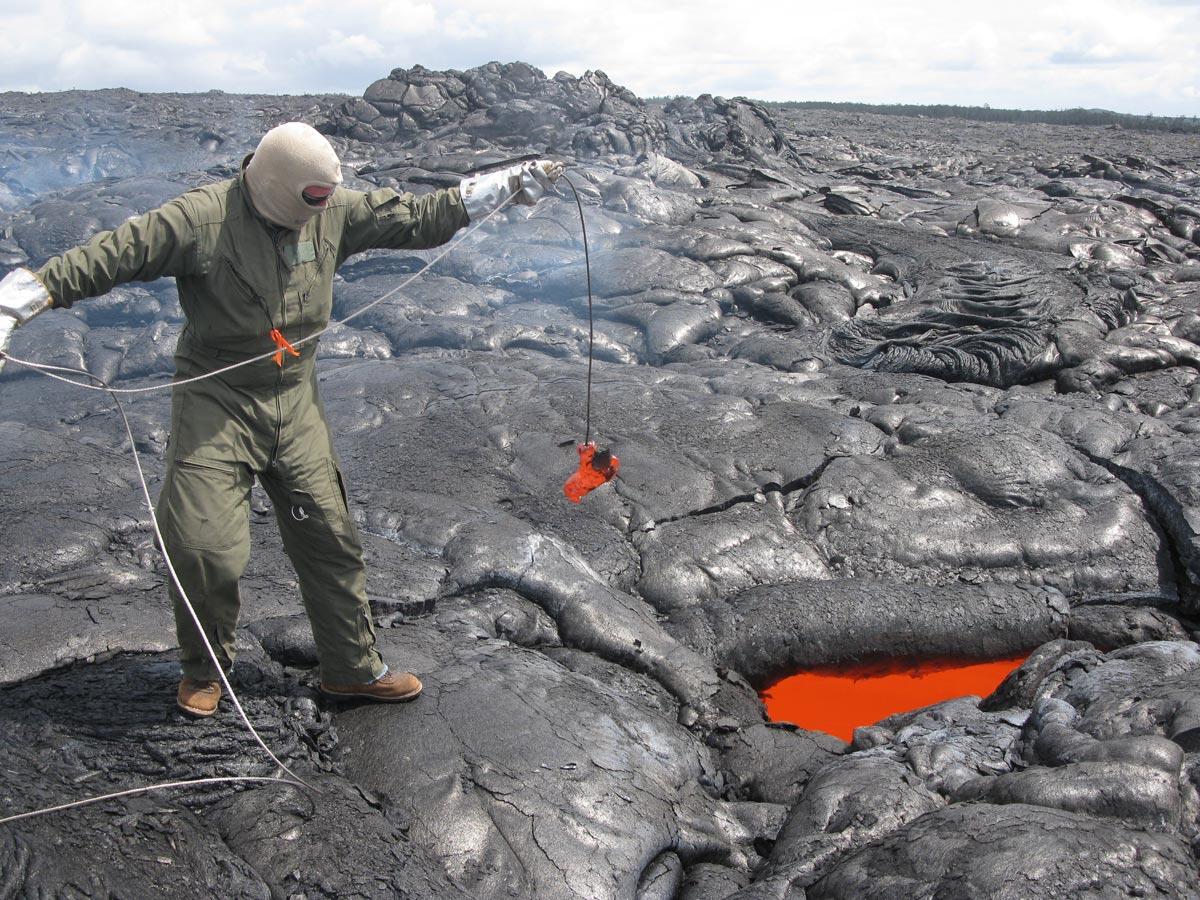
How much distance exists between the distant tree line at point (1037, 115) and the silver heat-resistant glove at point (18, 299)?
32.6 m

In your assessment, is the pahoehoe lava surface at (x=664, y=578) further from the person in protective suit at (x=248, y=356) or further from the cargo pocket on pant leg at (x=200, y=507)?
the cargo pocket on pant leg at (x=200, y=507)

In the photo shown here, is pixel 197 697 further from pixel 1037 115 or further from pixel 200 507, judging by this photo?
pixel 1037 115

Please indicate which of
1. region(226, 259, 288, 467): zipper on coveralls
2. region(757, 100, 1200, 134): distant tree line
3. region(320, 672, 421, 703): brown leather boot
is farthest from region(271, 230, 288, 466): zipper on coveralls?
region(757, 100, 1200, 134): distant tree line

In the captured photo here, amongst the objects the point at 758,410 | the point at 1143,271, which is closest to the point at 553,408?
the point at 758,410

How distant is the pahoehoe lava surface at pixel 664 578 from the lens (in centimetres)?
273

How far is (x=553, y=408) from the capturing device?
20.0 ft

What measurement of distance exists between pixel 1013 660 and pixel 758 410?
2.18 m

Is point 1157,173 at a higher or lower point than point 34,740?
higher

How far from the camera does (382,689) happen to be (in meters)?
3.30

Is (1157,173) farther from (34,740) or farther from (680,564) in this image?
(34,740)

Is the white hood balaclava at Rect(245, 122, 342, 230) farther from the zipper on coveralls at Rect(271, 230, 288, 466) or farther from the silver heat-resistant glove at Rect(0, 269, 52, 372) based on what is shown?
the silver heat-resistant glove at Rect(0, 269, 52, 372)

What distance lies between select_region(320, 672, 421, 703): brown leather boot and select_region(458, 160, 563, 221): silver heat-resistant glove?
1.63 meters

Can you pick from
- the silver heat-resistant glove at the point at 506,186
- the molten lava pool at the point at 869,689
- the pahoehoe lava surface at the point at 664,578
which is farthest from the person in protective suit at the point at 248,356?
the molten lava pool at the point at 869,689

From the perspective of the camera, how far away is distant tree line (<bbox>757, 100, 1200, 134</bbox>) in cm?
2998
